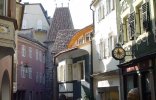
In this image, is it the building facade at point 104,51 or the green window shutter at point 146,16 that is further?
the building facade at point 104,51

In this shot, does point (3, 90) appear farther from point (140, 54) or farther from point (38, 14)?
point (38, 14)

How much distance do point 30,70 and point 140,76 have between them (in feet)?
140

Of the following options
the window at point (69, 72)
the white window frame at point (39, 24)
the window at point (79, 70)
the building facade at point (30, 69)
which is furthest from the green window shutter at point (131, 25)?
the white window frame at point (39, 24)

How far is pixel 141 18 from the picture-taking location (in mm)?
20031

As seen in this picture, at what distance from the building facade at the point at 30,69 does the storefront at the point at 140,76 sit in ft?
104

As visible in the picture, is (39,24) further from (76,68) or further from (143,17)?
(143,17)

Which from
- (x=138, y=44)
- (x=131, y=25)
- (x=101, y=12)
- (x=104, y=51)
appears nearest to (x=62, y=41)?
(x=101, y=12)

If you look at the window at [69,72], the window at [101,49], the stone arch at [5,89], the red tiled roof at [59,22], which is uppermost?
the red tiled roof at [59,22]

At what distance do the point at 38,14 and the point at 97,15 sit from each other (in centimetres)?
4652

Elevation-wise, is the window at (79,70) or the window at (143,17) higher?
the window at (143,17)

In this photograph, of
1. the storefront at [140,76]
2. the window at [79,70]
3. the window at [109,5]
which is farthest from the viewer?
the window at [79,70]

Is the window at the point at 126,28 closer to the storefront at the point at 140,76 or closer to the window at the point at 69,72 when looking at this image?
the storefront at the point at 140,76

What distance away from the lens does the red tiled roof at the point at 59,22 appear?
68750 mm

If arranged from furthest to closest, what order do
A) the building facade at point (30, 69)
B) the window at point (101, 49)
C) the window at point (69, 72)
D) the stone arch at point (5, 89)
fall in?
the building facade at point (30, 69) < the window at point (69, 72) < the window at point (101, 49) < the stone arch at point (5, 89)
